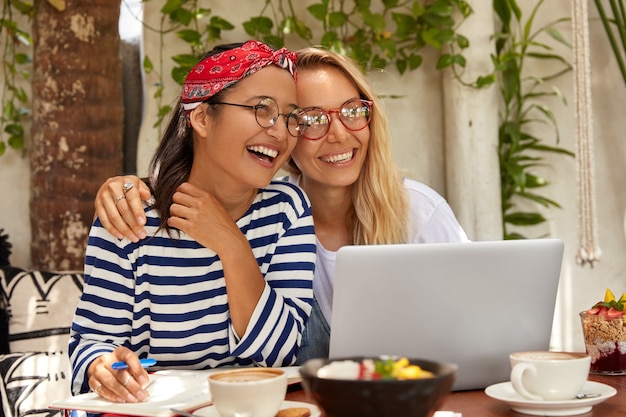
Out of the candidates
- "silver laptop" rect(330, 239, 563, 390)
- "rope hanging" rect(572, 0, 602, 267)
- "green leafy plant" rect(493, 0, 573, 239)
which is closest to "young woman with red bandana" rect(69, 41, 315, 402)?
"silver laptop" rect(330, 239, 563, 390)

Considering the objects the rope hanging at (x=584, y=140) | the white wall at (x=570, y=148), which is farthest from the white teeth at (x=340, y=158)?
the white wall at (x=570, y=148)

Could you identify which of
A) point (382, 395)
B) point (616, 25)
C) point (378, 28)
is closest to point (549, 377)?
point (382, 395)

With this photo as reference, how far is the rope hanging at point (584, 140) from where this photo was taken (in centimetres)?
232

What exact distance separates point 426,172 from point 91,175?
1323mm

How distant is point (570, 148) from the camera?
3211 mm

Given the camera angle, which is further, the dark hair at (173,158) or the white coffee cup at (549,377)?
the dark hair at (173,158)

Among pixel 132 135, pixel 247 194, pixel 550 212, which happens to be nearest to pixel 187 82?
pixel 247 194

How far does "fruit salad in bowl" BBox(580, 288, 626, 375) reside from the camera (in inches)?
53.7

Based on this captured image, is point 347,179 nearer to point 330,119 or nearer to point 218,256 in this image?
point 330,119

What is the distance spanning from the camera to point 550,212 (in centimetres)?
322

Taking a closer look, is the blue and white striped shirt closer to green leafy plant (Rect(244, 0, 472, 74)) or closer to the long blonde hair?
the long blonde hair

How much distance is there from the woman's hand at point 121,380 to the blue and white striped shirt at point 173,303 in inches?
12.1

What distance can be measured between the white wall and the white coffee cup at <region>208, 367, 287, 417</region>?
2.20 metres

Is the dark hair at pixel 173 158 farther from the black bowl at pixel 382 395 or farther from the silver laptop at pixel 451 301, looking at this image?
the black bowl at pixel 382 395
